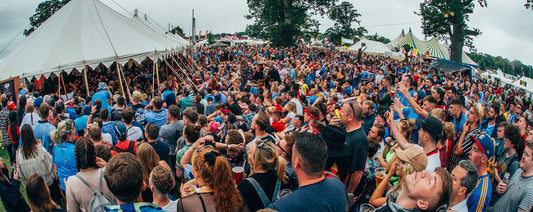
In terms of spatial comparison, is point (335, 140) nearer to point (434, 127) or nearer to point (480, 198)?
point (434, 127)

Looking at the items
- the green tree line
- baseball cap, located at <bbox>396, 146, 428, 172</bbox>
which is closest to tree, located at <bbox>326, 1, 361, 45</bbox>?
the green tree line

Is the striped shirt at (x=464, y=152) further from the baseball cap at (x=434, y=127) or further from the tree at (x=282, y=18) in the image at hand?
the tree at (x=282, y=18)

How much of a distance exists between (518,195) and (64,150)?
201 inches

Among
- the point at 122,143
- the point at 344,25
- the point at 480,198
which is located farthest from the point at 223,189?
the point at 344,25

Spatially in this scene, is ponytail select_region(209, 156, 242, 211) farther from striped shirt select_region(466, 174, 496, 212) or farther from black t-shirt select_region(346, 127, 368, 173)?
striped shirt select_region(466, 174, 496, 212)

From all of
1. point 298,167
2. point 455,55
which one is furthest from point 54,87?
point 455,55

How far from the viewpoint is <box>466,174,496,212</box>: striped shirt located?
2.81m

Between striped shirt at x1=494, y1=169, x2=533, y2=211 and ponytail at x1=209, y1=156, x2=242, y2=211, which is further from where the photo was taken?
striped shirt at x1=494, y1=169, x2=533, y2=211

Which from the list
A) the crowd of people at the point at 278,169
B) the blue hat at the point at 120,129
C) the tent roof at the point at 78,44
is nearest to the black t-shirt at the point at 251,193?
the crowd of people at the point at 278,169

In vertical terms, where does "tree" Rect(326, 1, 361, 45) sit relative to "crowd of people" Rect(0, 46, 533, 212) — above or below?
above

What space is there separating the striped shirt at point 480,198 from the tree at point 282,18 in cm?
3274

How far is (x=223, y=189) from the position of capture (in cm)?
219

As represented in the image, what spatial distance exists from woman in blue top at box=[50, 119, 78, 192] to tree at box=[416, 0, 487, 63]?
76.8 feet

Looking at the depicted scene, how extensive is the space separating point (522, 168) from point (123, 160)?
12.3 feet
